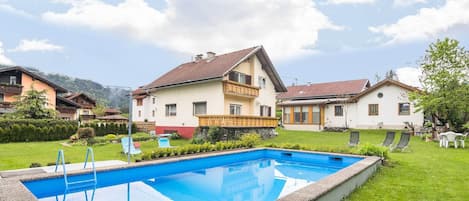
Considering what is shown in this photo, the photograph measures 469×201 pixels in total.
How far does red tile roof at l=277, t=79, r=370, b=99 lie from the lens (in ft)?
105

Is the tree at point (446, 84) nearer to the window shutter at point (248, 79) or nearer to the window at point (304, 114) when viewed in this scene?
the window at point (304, 114)

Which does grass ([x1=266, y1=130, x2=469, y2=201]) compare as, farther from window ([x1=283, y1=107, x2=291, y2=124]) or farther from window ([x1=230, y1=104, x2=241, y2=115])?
window ([x1=283, y1=107, x2=291, y2=124])

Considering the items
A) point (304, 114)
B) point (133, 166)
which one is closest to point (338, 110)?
point (304, 114)

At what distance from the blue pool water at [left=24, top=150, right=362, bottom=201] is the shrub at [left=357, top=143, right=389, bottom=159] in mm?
446

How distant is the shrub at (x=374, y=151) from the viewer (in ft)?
37.1

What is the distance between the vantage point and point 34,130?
19.2 metres

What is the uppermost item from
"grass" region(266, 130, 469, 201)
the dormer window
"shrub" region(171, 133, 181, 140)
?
the dormer window

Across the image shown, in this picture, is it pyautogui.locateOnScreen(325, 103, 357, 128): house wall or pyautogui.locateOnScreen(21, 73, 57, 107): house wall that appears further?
pyautogui.locateOnScreen(21, 73, 57, 107): house wall

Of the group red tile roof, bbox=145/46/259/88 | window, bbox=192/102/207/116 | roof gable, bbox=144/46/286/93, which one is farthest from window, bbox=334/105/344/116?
window, bbox=192/102/207/116

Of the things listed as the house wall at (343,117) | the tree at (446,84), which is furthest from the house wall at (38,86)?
the tree at (446,84)

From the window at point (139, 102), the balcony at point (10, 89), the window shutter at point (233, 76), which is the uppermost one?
the window shutter at point (233, 76)

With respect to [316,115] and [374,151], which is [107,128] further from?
[316,115]

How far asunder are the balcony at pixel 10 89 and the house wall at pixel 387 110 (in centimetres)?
3379

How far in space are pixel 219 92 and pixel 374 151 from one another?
38.4 ft
